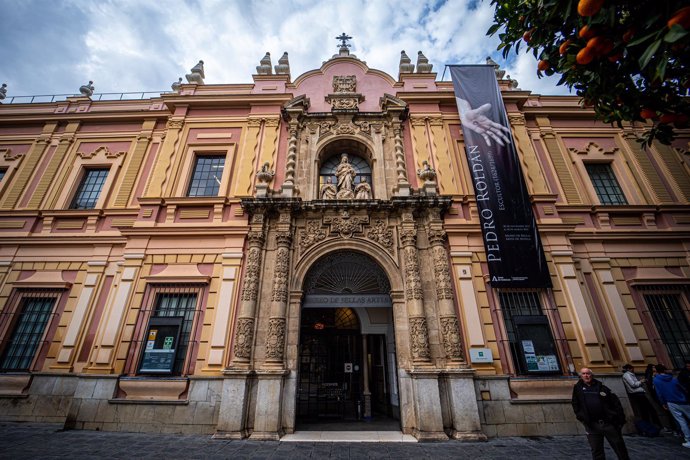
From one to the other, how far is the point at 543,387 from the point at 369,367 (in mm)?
5897

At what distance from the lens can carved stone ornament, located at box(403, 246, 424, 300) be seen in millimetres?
8590

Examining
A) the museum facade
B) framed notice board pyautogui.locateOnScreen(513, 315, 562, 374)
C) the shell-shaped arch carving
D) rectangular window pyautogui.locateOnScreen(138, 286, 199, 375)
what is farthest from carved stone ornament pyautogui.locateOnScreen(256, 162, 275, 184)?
framed notice board pyautogui.locateOnScreen(513, 315, 562, 374)

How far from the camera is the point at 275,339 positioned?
26.7 feet

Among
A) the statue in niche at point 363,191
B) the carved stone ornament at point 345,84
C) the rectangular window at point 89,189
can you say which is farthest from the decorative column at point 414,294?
the rectangular window at point 89,189

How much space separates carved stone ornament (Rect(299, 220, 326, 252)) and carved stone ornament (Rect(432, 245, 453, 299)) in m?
3.64

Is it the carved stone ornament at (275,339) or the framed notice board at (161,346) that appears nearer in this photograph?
the carved stone ornament at (275,339)

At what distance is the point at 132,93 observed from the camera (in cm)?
1320

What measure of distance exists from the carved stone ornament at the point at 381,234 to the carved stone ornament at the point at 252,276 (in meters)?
3.62

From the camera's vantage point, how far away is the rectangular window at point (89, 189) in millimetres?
11234

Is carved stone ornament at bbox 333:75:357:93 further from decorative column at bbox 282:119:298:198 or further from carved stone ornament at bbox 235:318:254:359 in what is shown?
carved stone ornament at bbox 235:318:254:359

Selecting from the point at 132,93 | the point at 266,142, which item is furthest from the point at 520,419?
the point at 132,93

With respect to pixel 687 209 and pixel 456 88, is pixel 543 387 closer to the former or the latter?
pixel 687 209

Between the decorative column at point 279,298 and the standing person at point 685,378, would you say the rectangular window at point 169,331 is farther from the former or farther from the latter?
the standing person at point 685,378

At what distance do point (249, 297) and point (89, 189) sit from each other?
8705mm
